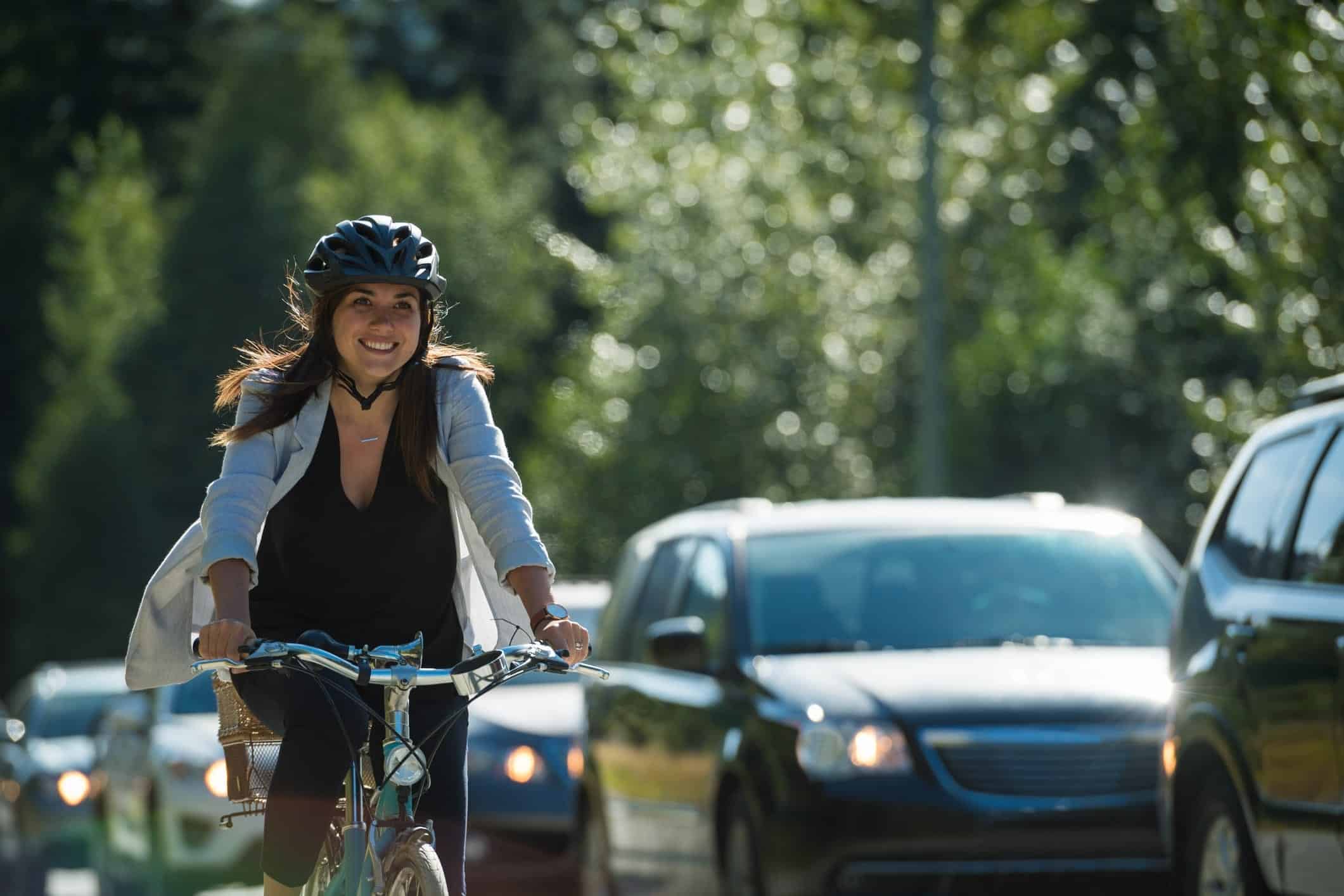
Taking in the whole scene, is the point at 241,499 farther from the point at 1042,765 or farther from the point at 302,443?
the point at 1042,765

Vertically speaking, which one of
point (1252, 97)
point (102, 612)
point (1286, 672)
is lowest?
point (102, 612)

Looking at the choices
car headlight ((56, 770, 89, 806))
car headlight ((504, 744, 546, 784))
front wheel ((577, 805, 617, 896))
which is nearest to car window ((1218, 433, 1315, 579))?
front wheel ((577, 805, 617, 896))

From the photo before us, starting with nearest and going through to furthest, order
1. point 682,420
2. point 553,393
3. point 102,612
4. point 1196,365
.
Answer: point 1196,365 < point 682,420 < point 553,393 < point 102,612

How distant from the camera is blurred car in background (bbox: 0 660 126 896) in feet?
68.1

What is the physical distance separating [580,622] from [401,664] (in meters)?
9.19

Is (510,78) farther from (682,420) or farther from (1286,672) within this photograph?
(1286,672)

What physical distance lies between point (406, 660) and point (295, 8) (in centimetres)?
5556

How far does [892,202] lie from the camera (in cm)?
3095

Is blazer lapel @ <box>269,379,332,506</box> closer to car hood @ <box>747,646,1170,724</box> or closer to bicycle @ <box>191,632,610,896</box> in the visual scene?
bicycle @ <box>191,632,610,896</box>

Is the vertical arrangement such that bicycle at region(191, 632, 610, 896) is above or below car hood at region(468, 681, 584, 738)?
above

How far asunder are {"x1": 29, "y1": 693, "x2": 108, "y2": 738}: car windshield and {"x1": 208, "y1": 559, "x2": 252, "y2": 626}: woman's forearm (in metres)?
17.3

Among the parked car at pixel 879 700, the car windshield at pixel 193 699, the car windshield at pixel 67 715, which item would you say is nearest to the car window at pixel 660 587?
the parked car at pixel 879 700

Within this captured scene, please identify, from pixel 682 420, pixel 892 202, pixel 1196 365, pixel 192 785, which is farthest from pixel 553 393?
pixel 192 785

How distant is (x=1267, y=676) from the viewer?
23.1 feet
